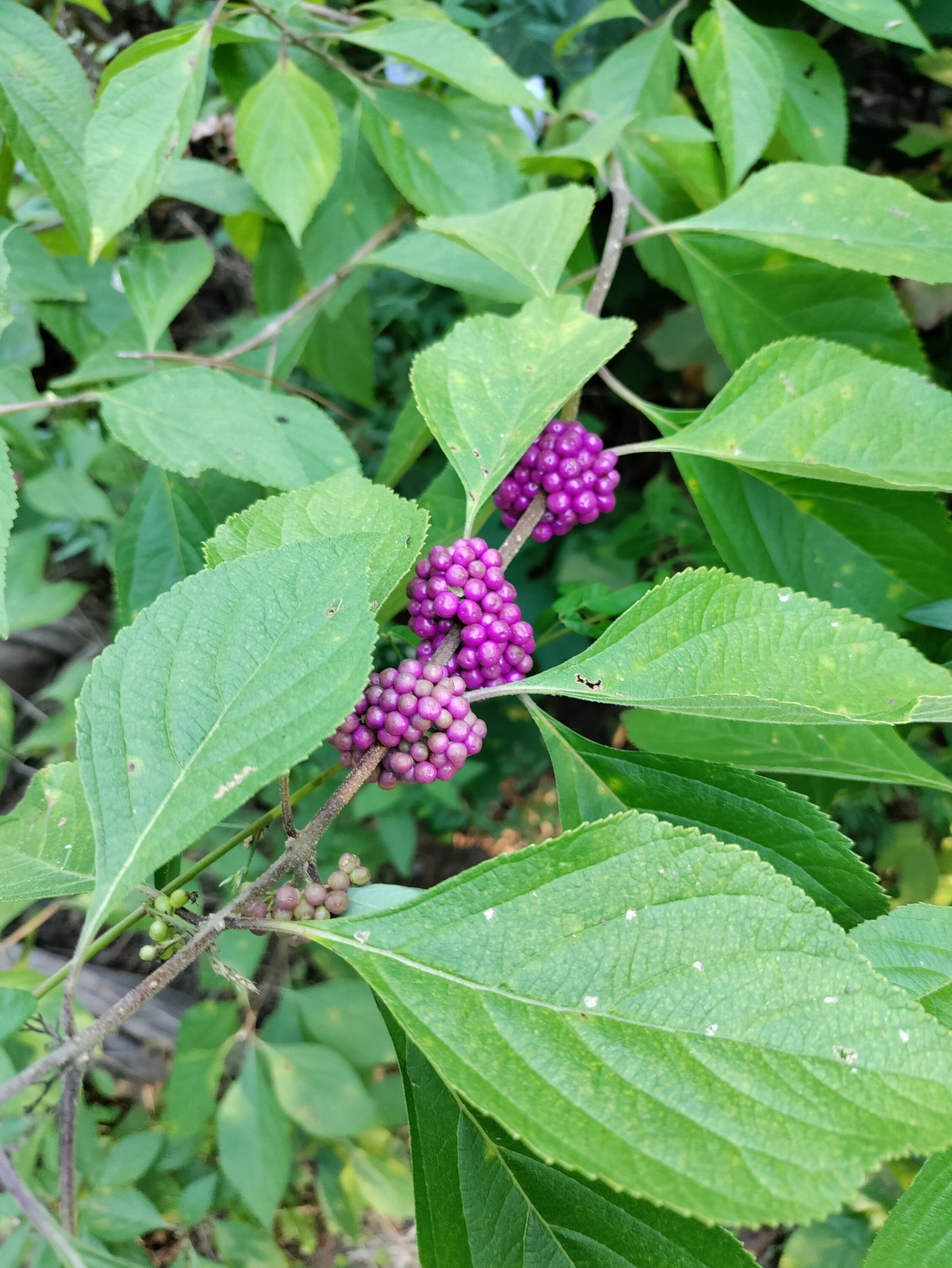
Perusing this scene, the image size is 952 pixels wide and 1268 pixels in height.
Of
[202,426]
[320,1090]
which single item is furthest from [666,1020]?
[320,1090]

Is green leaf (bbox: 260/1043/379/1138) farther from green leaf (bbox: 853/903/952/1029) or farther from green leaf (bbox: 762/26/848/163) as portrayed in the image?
green leaf (bbox: 762/26/848/163)

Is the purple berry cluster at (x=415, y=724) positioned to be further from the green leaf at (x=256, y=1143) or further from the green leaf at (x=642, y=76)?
the green leaf at (x=256, y=1143)

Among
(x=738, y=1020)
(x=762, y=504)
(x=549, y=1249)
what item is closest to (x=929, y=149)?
(x=762, y=504)

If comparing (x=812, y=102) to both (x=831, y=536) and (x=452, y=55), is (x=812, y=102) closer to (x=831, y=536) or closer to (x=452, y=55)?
(x=452, y=55)

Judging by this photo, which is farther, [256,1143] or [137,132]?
[256,1143]

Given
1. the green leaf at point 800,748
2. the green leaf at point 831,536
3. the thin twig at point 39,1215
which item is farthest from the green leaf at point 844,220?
the thin twig at point 39,1215
